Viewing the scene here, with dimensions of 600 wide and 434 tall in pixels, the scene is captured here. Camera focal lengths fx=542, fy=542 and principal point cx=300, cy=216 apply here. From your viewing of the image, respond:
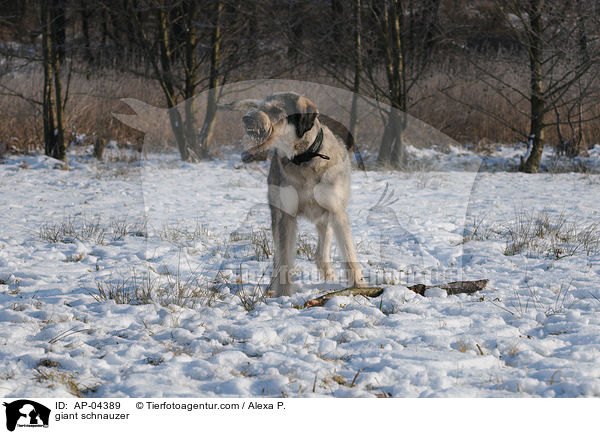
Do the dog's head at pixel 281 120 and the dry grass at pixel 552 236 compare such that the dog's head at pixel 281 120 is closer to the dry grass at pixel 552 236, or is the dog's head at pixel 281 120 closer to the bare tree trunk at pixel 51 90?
the dry grass at pixel 552 236

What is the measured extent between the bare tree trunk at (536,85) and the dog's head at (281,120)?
6.92 m

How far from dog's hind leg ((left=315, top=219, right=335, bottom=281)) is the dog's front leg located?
410 millimetres

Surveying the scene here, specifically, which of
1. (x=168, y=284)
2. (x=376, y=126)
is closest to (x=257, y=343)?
(x=168, y=284)

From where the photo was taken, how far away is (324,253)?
4.46 m

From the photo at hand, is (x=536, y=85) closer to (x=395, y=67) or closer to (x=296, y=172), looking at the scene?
(x=395, y=67)

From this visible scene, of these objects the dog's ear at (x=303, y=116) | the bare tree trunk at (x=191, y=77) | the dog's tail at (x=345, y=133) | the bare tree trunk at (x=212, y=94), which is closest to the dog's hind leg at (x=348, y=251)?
the dog's ear at (x=303, y=116)

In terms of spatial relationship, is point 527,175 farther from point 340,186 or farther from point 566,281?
point 340,186

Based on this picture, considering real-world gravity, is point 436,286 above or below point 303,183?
below

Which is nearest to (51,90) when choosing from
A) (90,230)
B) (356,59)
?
(356,59)

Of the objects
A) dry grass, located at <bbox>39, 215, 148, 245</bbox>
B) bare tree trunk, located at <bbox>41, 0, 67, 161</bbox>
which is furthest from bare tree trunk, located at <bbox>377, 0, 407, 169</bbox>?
bare tree trunk, located at <bbox>41, 0, 67, 161</bbox>

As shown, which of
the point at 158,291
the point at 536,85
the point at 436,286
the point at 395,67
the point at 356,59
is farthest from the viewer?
the point at 356,59

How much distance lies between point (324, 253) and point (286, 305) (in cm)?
87

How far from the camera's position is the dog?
3.67 m

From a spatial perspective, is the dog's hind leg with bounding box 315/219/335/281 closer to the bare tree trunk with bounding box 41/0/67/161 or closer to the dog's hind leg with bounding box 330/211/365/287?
the dog's hind leg with bounding box 330/211/365/287
